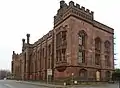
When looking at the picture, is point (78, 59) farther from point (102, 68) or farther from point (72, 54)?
point (102, 68)

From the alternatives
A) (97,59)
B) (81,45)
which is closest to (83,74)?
(81,45)

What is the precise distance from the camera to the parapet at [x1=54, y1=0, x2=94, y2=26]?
170 ft

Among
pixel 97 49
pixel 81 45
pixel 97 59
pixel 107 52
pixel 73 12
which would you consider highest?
pixel 73 12

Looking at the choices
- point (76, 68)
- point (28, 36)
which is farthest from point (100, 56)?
point (28, 36)

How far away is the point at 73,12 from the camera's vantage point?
170 ft

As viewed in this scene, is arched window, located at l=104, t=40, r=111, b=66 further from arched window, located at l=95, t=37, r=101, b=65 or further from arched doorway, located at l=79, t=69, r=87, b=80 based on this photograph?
arched doorway, located at l=79, t=69, r=87, b=80

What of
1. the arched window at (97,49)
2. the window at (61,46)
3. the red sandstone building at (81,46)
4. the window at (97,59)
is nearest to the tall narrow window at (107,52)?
the red sandstone building at (81,46)

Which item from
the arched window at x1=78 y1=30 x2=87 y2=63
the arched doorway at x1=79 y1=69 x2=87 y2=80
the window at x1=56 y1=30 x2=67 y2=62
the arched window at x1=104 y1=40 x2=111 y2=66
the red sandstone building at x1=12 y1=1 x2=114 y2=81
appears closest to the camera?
the red sandstone building at x1=12 y1=1 x2=114 y2=81

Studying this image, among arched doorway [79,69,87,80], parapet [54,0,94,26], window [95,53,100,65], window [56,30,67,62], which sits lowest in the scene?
arched doorway [79,69,87,80]

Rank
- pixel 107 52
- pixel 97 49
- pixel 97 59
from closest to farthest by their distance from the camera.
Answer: pixel 97 49, pixel 97 59, pixel 107 52

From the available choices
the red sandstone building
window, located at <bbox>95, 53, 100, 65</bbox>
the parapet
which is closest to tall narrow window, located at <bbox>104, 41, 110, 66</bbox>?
the red sandstone building

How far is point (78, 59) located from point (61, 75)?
4929 millimetres

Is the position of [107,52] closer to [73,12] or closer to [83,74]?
[83,74]

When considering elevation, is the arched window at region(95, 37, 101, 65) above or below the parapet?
below
